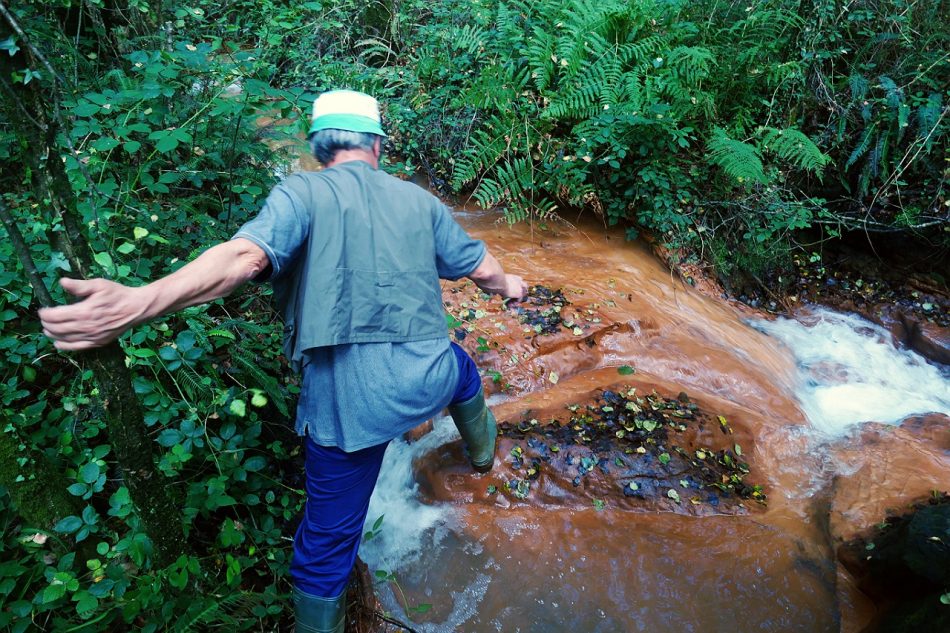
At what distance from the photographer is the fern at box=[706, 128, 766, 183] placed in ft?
15.6

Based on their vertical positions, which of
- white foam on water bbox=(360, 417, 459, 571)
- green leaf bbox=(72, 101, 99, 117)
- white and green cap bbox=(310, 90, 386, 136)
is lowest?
white foam on water bbox=(360, 417, 459, 571)

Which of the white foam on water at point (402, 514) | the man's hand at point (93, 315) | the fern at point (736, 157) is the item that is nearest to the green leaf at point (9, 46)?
the man's hand at point (93, 315)

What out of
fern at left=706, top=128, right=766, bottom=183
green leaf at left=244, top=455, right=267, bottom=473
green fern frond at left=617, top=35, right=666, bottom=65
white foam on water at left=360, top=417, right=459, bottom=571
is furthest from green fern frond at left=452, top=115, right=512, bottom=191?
green leaf at left=244, top=455, right=267, bottom=473

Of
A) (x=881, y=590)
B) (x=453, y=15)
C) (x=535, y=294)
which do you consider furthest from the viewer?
(x=453, y=15)

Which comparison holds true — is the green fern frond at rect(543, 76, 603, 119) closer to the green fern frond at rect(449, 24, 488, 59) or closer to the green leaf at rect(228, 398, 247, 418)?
the green fern frond at rect(449, 24, 488, 59)

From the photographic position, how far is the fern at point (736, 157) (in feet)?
15.6

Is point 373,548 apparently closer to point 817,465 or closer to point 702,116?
point 817,465

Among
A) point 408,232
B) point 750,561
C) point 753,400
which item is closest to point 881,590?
point 750,561

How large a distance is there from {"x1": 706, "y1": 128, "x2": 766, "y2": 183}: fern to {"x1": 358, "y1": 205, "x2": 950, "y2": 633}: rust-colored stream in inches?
61.8

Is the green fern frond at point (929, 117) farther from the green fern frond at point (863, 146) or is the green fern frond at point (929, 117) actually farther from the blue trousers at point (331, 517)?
the blue trousers at point (331, 517)

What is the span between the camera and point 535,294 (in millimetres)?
4688

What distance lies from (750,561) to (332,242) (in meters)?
2.84

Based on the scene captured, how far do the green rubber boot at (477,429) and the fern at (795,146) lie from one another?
4.15 meters

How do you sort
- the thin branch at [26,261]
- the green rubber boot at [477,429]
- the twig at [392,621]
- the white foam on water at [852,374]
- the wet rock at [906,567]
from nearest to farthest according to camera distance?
the thin branch at [26,261]
the wet rock at [906,567]
the twig at [392,621]
the green rubber boot at [477,429]
the white foam on water at [852,374]
